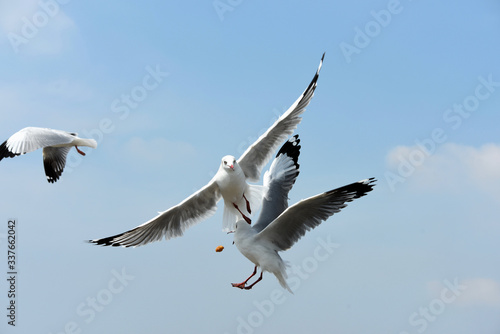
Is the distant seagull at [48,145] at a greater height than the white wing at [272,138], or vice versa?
the distant seagull at [48,145]

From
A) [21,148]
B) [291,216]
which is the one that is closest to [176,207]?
[291,216]

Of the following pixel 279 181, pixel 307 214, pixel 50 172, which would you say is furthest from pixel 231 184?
pixel 50 172

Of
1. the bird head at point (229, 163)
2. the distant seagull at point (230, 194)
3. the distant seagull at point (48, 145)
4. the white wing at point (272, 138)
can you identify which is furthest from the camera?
the distant seagull at point (48, 145)

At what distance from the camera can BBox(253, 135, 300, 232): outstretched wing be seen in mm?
4699

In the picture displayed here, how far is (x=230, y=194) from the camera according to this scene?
5066 mm

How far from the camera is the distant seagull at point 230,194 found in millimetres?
4945

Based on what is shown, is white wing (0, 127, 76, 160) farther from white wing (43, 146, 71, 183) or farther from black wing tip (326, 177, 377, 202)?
black wing tip (326, 177, 377, 202)

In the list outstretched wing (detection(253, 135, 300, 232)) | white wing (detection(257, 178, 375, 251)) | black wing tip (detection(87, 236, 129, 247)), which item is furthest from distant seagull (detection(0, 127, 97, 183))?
white wing (detection(257, 178, 375, 251))

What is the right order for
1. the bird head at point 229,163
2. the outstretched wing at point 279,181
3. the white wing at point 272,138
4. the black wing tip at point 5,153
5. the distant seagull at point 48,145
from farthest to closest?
1. the distant seagull at point 48,145
2. the black wing tip at point 5,153
3. the white wing at point 272,138
4. the bird head at point 229,163
5. the outstretched wing at point 279,181

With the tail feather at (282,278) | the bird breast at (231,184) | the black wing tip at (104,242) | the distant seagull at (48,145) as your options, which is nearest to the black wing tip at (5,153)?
the distant seagull at (48,145)

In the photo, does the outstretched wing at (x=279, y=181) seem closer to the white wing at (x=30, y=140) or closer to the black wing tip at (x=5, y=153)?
the white wing at (x=30, y=140)

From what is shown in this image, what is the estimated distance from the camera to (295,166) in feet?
17.6

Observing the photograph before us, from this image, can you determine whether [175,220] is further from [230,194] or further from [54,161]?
[54,161]

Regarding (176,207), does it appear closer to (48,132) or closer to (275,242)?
(275,242)
